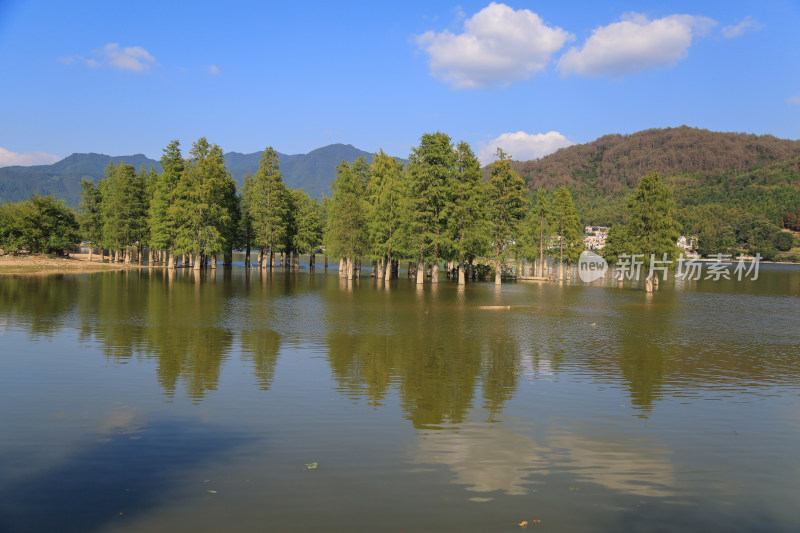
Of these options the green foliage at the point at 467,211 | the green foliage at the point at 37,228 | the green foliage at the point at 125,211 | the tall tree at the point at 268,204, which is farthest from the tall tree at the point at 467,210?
the green foliage at the point at 37,228

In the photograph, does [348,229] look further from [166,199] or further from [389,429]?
[389,429]

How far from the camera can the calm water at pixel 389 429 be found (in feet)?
32.6

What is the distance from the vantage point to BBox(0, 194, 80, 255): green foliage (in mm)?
93062

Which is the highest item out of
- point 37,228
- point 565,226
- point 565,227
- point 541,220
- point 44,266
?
point 541,220

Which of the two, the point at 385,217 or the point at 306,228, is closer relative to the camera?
the point at 385,217

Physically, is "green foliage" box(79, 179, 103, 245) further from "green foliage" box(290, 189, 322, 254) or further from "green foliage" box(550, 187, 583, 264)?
"green foliage" box(550, 187, 583, 264)

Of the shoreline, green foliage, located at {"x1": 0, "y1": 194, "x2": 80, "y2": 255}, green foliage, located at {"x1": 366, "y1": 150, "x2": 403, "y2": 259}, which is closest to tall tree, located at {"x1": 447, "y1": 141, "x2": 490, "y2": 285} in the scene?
green foliage, located at {"x1": 366, "y1": 150, "x2": 403, "y2": 259}

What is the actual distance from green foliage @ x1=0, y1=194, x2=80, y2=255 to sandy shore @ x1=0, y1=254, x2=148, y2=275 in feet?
7.89

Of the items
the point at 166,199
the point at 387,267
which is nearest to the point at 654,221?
the point at 387,267

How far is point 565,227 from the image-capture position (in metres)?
95.3

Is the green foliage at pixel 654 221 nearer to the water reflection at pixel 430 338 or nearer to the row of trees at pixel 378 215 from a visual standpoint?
the row of trees at pixel 378 215

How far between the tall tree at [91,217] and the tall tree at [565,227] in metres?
93.3

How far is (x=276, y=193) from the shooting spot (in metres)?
103

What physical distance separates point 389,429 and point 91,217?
115 meters
